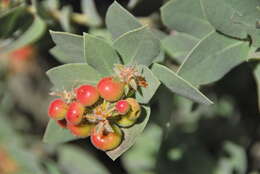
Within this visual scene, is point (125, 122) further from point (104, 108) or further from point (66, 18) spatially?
point (66, 18)

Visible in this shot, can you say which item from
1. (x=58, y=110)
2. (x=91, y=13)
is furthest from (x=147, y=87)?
(x=91, y=13)

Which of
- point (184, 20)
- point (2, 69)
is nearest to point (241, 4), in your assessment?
point (184, 20)

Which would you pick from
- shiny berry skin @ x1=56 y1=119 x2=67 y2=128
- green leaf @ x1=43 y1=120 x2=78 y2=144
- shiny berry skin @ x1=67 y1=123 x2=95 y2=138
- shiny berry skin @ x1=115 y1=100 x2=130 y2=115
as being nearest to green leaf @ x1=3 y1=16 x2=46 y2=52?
green leaf @ x1=43 y1=120 x2=78 y2=144

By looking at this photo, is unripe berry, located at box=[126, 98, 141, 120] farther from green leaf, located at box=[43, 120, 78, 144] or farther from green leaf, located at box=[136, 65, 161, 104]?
green leaf, located at box=[43, 120, 78, 144]

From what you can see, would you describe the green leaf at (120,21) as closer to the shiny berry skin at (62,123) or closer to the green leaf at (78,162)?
the shiny berry skin at (62,123)

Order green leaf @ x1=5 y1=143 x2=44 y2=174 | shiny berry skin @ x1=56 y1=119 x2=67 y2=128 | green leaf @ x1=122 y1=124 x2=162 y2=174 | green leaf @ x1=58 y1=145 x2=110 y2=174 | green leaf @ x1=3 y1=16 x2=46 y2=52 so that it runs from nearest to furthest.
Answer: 1. shiny berry skin @ x1=56 y1=119 x2=67 y2=128
2. green leaf @ x1=3 y1=16 x2=46 y2=52
3. green leaf @ x1=5 y1=143 x2=44 y2=174
4. green leaf @ x1=122 y1=124 x2=162 y2=174
5. green leaf @ x1=58 y1=145 x2=110 y2=174

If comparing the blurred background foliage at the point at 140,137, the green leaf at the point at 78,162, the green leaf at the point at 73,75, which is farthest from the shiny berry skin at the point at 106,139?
the green leaf at the point at 78,162
